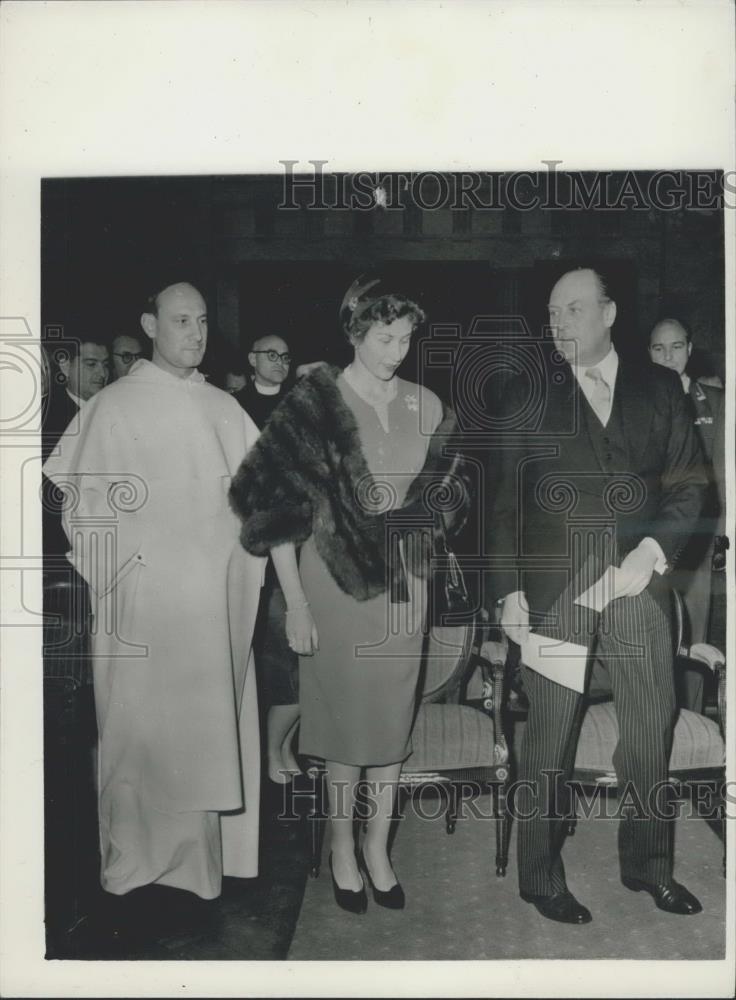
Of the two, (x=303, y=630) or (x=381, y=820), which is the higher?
(x=303, y=630)

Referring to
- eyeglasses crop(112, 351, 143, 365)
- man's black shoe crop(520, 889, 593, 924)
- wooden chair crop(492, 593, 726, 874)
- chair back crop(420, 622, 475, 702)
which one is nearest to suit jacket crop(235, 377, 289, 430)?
eyeglasses crop(112, 351, 143, 365)

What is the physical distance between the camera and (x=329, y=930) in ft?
8.79

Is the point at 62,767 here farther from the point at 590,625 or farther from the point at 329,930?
the point at 590,625

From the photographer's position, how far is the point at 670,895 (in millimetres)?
2711

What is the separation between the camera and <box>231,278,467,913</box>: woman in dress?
2.63 meters

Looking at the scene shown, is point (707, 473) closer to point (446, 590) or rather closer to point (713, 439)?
point (713, 439)

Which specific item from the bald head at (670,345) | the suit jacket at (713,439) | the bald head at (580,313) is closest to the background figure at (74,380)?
the bald head at (580,313)

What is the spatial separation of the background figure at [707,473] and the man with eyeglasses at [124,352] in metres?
1.26

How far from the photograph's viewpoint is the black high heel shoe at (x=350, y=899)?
2684 mm

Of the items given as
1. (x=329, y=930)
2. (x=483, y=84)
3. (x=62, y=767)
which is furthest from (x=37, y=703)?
(x=483, y=84)

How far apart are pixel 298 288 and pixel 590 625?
1.10 meters

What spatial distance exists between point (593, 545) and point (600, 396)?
1.21ft

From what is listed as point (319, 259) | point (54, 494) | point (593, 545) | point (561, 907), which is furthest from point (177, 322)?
point (561, 907)

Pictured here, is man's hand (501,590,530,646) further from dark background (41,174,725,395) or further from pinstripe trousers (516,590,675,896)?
dark background (41,174,725,395)
